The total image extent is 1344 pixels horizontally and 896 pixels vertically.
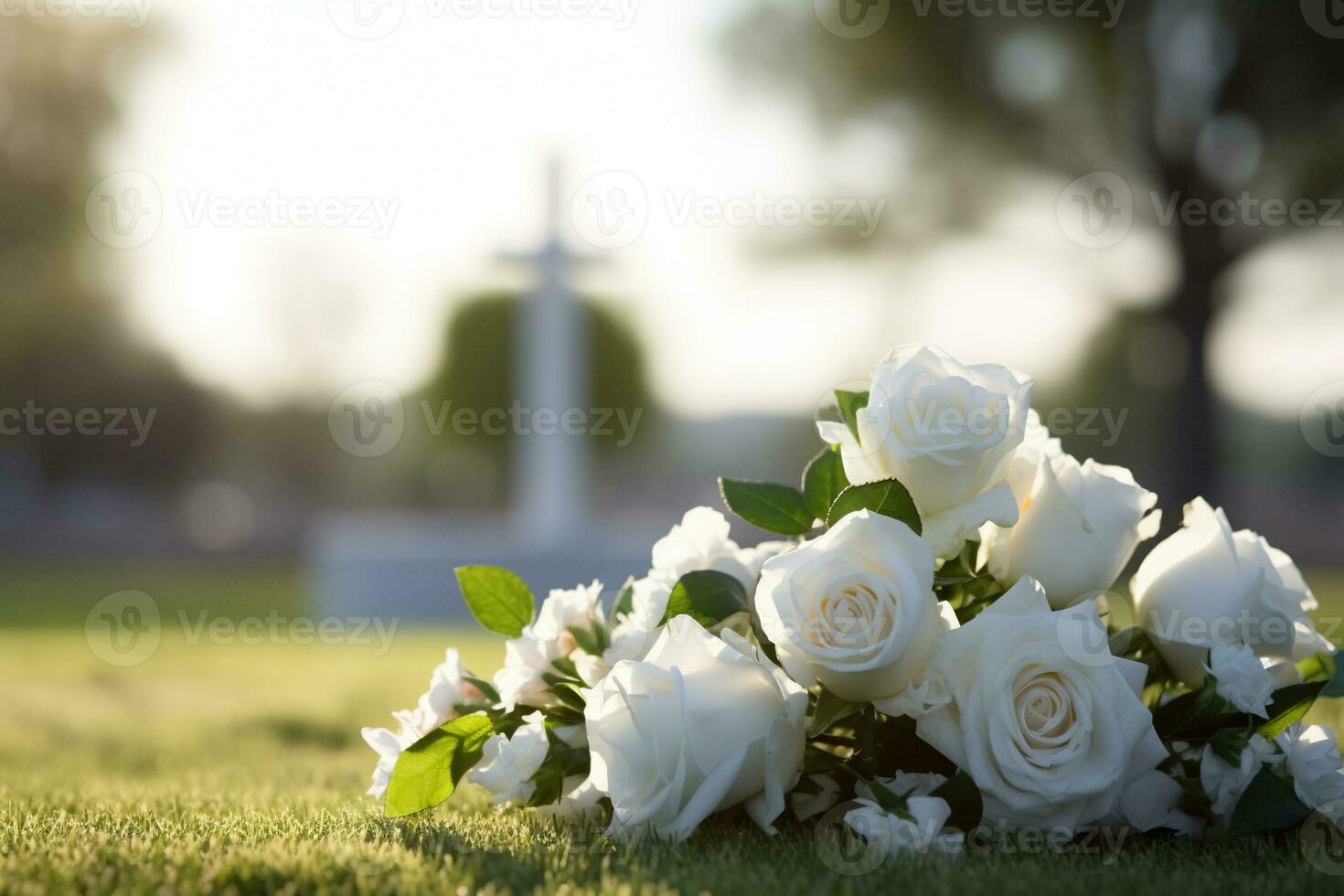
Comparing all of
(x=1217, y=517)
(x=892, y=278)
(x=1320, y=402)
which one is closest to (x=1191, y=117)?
(x=892, y=278)

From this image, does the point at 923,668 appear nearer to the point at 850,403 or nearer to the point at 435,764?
the point at 850,403

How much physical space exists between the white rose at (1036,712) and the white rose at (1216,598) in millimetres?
225

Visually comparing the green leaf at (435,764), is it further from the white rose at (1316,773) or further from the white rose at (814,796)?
the white rose at (1316,773)

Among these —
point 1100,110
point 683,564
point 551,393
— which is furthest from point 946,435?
point 551,393

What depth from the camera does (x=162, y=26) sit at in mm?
16453

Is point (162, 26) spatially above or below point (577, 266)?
above

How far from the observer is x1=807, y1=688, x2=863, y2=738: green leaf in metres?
1.34

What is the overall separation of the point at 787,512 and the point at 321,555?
1184cm

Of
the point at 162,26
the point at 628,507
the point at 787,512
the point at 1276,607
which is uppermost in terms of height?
the point at 162,26

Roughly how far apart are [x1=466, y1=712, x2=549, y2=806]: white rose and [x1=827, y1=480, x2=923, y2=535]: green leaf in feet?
1.57

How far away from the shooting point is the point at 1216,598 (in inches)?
59.7

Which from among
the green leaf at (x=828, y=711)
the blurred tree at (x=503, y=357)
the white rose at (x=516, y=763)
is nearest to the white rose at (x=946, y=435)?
the green leaf at (x=828, y=711)

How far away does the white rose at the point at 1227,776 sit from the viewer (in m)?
1.40

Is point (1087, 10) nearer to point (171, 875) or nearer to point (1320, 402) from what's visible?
point (1320, 402)
